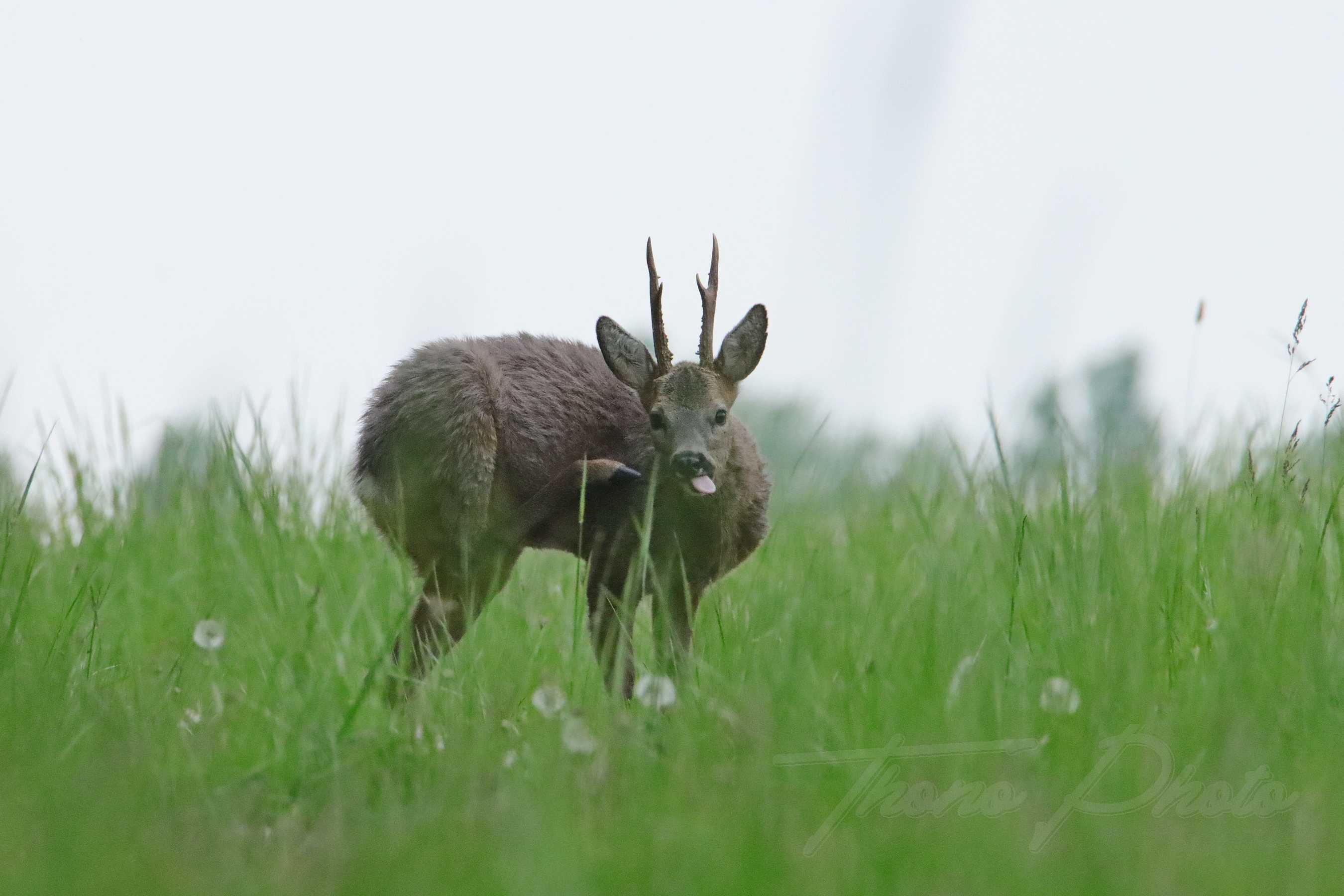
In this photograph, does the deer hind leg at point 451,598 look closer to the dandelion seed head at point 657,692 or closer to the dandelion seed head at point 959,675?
the dandelion seed head at point 657,692

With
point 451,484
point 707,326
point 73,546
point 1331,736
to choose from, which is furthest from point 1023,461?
A: point 73,546

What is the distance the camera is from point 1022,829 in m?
2.35

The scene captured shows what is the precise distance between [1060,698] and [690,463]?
1.37 metres

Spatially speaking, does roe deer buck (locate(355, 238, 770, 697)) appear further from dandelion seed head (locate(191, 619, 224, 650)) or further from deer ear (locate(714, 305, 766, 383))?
dandelion seed head (locate(191, 619, 224, 650))

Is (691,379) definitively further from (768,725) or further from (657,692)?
(768,725)

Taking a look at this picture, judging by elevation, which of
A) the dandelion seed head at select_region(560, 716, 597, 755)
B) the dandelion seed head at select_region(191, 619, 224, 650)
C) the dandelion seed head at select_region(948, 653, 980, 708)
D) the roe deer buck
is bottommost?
the dandelion seed head at select_region(560, 716, 597, 755)

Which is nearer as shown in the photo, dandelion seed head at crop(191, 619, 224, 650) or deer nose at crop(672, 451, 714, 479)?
dandelion seed head at crop(191, 619, 224, 650)

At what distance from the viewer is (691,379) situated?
4.21m

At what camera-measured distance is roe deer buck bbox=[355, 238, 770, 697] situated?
4.16 m

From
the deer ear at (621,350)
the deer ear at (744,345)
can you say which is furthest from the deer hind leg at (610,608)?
the deer ear at (744,345)

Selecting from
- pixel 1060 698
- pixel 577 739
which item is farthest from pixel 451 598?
pixel 1060 698

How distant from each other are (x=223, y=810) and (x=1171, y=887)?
6.55 ft

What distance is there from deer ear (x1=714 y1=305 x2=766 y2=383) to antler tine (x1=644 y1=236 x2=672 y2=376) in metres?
0.18

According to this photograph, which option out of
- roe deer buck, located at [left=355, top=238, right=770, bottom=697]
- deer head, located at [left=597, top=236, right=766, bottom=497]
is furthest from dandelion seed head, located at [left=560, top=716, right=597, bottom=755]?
deer head, located at [left=597, top=236, right=766, bottom=497]
